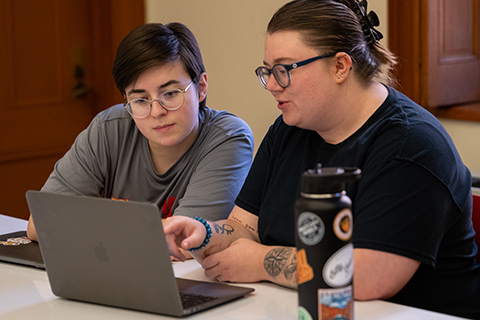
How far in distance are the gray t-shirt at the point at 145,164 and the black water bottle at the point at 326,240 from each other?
89 centimetres

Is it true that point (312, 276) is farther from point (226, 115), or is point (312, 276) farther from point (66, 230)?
point (226, 115)

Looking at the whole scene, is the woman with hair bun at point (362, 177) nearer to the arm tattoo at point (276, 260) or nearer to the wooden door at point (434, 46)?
the arm tattoo at point (276, 260)

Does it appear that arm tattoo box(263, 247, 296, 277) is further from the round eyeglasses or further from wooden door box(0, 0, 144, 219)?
wooden door box(0, 0, 144, 219)

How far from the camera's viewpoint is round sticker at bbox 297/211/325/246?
0.97 metres

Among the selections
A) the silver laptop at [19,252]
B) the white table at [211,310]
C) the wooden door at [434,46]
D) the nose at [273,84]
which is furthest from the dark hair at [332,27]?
the wooden door at [434,46]

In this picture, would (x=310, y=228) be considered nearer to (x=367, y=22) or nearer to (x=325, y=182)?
(x=325, y=182)

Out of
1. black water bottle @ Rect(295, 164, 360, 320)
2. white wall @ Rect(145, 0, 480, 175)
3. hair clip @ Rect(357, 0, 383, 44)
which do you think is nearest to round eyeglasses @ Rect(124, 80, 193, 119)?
hair clip @ Rect(357, 0, 383, 44)

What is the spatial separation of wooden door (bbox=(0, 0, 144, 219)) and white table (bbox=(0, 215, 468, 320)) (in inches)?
88.2

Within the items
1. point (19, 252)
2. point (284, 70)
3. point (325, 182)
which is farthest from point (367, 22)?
point (19, 252)

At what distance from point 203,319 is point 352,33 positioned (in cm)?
72

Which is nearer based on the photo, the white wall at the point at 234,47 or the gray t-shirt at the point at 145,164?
the gray t-shirt at the point at 145,164

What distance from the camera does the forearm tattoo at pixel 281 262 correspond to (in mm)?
1372

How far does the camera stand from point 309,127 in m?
1.57

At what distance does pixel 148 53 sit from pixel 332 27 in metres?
0.56
